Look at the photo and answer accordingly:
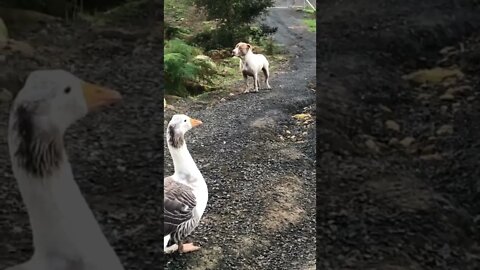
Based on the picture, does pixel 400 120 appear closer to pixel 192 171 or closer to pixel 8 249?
pixel 192 171

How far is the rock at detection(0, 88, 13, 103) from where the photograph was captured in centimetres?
199

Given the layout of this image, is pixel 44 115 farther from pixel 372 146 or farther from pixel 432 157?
pixel 432 157

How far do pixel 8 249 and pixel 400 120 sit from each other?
1269mm

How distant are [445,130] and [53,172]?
1206mm

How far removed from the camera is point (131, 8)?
6.89 feet

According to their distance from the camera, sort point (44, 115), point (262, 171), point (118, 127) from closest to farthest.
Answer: point (44, 115)
point (118, 127)
point (262, 171)

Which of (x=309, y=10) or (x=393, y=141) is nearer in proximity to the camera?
(x=393, y=141)

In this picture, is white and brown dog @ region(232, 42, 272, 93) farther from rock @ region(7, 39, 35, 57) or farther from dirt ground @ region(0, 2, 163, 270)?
rock @ region(7, 39, 35, 57)

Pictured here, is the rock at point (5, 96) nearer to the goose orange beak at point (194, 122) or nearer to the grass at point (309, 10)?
the goose orange beak at point (194, 122)

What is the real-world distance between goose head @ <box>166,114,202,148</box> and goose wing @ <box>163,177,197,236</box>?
14 cm

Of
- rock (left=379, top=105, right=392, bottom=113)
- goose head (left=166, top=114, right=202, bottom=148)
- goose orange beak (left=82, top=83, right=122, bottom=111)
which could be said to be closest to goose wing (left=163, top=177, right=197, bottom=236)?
goose head (left=166, top=114, right=202, bottom=148)

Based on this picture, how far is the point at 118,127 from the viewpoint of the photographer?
2082 mm

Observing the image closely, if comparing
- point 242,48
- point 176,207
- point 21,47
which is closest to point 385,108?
point 242,48

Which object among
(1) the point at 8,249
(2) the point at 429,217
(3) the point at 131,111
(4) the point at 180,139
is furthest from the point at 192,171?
(2) the point at 429,217
